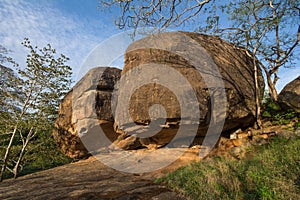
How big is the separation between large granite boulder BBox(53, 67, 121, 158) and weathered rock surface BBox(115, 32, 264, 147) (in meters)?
3.51

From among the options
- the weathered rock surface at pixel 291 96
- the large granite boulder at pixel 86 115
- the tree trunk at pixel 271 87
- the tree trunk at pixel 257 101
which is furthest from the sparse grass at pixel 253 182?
the large granite boulder at pixel 86 115

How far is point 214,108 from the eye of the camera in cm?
709

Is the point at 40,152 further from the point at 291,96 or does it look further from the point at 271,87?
the point at 291,96

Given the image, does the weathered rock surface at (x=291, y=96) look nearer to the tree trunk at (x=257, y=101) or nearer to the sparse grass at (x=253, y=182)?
the tree trunk at (x=257, y=101)

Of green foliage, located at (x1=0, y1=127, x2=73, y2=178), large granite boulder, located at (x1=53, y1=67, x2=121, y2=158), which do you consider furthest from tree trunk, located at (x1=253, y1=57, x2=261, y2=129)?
green foliage, located at (x1=0, y1=127, x2=73, y2=178)

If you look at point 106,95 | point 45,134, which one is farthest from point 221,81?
point 45,134

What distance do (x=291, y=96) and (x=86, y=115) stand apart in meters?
10.3

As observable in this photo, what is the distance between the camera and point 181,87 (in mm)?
7047

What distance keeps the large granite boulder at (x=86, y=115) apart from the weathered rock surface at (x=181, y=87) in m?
3.51

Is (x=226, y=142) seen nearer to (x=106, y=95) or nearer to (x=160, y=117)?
(x=160, y=117)

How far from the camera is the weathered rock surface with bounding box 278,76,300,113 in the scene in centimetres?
713

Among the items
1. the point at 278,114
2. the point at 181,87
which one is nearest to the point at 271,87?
the point at 278,114

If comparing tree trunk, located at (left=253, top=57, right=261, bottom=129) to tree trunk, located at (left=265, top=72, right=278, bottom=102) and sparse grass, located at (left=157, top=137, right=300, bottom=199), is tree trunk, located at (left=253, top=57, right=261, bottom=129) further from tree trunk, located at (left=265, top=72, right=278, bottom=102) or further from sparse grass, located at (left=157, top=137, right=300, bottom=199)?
sparse grass, located at (left=157, top=137, right=300, bottom=199)

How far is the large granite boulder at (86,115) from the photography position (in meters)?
11.2
